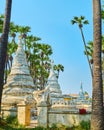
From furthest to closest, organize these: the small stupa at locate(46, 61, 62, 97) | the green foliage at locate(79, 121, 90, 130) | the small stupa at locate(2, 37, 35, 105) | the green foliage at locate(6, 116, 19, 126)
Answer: the small stupa at locate(46, 61, 62, 97), the small stupa at locate(2, 37, 35, 105), the green foliage at locate(6, 116, 19, 126), the green foliage at locate(79, 121, 90, 130)

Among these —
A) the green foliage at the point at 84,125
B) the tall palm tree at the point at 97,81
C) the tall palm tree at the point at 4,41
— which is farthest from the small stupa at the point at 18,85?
the tall palm tree at the point at 97,81

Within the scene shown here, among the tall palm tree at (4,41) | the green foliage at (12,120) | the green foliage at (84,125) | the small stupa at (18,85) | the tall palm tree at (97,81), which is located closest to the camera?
the tall palm tree at (97,81)

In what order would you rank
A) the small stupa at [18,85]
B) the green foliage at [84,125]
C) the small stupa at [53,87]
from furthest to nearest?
the small stupa at [53,87]
the small stupa at [18,85]
the green foliage at [84,125]

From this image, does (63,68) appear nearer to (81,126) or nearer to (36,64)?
(36,64)

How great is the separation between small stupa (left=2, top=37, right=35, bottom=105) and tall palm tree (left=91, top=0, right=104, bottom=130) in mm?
16396

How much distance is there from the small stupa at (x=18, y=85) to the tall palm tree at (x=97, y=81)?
1640 cm

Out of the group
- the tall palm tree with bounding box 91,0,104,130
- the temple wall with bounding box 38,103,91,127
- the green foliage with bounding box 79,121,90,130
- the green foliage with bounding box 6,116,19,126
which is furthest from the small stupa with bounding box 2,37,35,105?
the tall palm tree with bounding box 91,0,104,130

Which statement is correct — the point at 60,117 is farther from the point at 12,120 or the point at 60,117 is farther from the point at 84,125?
the point at 12,120

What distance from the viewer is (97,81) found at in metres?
14.6

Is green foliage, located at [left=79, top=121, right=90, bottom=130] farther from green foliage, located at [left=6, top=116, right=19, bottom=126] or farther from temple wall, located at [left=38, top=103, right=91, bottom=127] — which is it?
green foliage, located at [left=6, top=116, right=19, bottom=126]

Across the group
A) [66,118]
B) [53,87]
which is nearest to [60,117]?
[66,118]

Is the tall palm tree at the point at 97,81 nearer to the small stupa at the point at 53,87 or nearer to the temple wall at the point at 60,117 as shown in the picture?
the temple wall at the point at 60,117

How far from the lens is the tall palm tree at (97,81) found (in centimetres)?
1395

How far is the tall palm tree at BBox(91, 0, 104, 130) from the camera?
13.9 m
